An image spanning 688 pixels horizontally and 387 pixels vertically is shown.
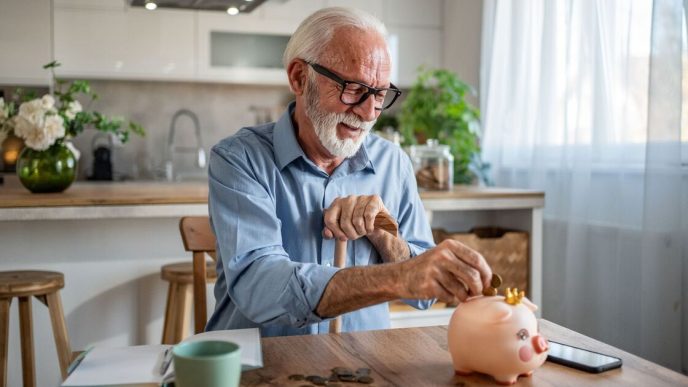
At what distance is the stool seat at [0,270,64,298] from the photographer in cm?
234

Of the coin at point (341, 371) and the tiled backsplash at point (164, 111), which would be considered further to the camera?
the tiled backsplash at point (164, 111)

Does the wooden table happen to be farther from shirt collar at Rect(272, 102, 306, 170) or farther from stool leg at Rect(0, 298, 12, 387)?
stool leg at Rect(0, 298, 12, 387)

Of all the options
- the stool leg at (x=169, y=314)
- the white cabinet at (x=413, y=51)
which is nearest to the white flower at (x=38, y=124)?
the stool leg at (x=169, y=314)

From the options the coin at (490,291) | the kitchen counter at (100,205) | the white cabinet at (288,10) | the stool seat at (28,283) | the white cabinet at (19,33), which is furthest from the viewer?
the white cabinet at (288,10)

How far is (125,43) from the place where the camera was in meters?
4.39

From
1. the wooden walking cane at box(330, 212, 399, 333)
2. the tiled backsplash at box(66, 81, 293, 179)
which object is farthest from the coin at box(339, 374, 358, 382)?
the tiled backsplash at box(66, 81, 293, 179)

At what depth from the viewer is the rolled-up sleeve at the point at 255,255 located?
1.28 m

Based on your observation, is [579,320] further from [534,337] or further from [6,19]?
[6,19]

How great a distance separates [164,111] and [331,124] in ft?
11.5

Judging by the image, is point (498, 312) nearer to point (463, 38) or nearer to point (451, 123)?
point (451, 123)

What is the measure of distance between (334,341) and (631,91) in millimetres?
2040

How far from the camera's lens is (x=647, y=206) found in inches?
107

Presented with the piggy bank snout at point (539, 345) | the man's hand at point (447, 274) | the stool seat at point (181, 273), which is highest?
the man's hand at point (447, 274)

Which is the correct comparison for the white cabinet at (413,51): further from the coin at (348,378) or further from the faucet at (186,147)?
the coin at (348,378)
